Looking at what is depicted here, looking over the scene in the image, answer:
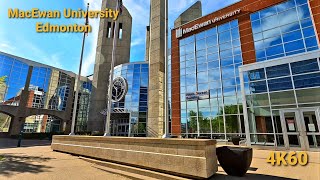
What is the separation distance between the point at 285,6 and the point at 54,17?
2338cm

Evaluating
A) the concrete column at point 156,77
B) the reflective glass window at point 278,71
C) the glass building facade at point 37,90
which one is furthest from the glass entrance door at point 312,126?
the glass building facade at point 37,90

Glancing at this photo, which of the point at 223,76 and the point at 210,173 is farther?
the point at 223,76

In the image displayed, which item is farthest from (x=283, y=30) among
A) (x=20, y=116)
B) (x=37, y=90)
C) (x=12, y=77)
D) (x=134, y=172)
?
(x=12, y=77)

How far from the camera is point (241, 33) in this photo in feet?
72.2

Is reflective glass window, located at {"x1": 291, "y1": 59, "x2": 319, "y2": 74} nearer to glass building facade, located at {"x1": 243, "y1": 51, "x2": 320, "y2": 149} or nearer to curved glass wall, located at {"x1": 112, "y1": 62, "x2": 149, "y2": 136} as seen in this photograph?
glass building facade, located at {"x1": 243, "y1": 51, "x2": 320, "y2": 149}

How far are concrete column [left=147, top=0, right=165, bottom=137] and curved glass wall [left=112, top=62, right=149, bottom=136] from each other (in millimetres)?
2738

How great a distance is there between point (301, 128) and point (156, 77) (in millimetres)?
23482

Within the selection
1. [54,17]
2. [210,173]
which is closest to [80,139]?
[210,173]

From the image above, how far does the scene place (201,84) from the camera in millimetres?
24344

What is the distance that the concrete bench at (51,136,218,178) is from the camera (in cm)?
589

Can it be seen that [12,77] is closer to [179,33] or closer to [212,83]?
[179,33]

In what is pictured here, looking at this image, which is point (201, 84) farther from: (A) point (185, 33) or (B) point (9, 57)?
(B) point (9, 57)

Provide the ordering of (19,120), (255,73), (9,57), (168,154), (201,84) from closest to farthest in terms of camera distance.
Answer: (168,154), (255,73), (201,84), (19,120), (9,57)
